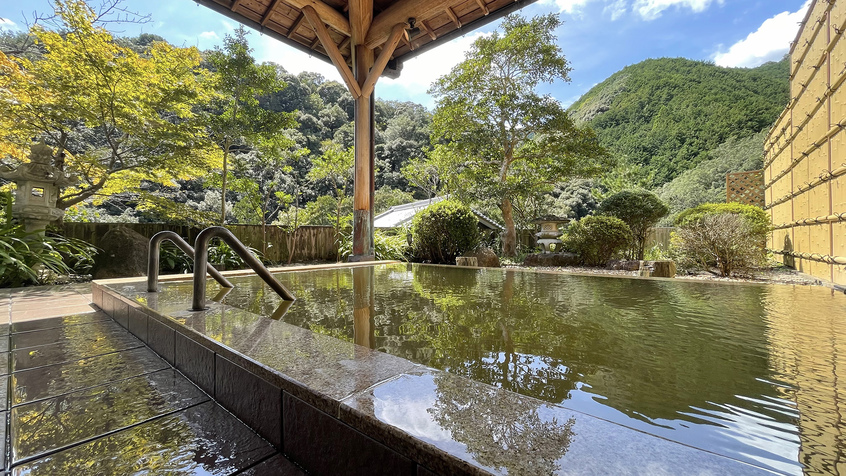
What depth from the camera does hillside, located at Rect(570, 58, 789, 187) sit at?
75.6 feet

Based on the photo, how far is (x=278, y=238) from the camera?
8984 millimetres

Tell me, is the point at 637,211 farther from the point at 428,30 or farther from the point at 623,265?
the point at 428,30

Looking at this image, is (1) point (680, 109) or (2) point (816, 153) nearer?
(2) point (816, 153)

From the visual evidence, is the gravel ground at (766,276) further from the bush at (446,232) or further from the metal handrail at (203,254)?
the metal handrail at (203,254)

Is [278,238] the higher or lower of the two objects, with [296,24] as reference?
lower

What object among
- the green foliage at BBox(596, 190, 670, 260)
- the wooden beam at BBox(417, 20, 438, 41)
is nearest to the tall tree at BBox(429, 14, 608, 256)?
the green foliage at BBox(596, 190, 670, 260)

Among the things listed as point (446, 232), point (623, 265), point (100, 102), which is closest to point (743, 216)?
point (623, 265)

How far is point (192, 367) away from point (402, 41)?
20.8 ft

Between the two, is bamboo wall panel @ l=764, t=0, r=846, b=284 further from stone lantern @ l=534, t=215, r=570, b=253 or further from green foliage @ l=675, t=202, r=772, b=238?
stone lantern @ l=534, t=215, r=570, b=253

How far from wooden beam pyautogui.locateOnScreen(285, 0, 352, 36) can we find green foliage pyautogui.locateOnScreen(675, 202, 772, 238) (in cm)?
713

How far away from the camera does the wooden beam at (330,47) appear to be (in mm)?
5293

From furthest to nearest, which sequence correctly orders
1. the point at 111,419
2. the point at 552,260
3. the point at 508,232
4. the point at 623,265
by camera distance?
the point at 508,232 < the point at 552,260 < the point at 623,265 < the point at 111,419

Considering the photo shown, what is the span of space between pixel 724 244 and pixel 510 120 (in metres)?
5.92

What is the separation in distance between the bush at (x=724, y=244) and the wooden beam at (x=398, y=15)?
17.9 feet
